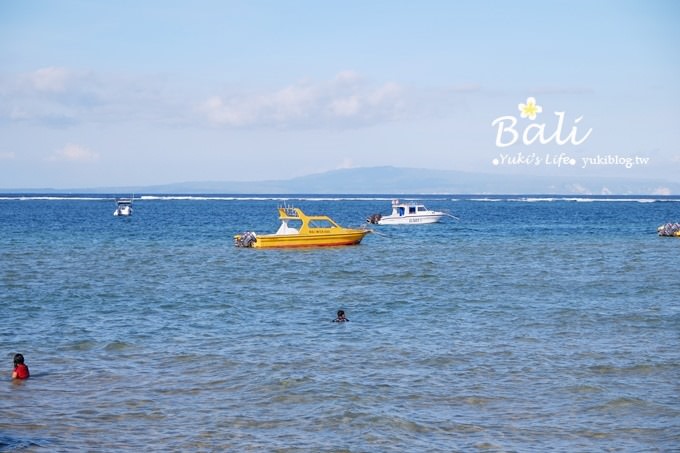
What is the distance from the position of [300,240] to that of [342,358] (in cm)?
3319

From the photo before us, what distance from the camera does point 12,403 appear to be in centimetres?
1788

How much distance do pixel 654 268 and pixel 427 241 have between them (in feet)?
84.5

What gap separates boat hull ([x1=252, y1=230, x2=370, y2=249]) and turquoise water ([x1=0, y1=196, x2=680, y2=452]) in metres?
9.40

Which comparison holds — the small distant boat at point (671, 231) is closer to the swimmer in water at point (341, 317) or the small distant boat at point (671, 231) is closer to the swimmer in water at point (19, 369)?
the swimmer in water at point (341, 317)

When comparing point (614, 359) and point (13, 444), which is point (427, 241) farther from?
point (13, 444)

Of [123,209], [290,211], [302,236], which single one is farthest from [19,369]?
[123,209]

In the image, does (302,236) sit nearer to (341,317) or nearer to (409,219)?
(341,317)

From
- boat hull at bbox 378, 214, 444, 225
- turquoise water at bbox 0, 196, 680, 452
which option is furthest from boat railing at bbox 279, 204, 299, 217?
boat hull at bbox 378, 214, 444, 225

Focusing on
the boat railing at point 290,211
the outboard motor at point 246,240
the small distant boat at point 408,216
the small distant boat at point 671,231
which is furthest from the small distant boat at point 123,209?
the small distant boat at point 671,231

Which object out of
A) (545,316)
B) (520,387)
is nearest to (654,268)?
(545,316)

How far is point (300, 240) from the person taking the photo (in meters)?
55.1

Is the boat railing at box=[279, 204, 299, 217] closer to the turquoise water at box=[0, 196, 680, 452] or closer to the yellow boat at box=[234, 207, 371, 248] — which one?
the yellow boat at box=[234, 207, 371, 248]

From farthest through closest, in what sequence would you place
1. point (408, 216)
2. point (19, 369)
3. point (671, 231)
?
point (408, 216)
point (671, 231)
point (19, 369)

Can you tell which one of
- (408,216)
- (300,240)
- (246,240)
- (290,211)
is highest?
(290,211)
